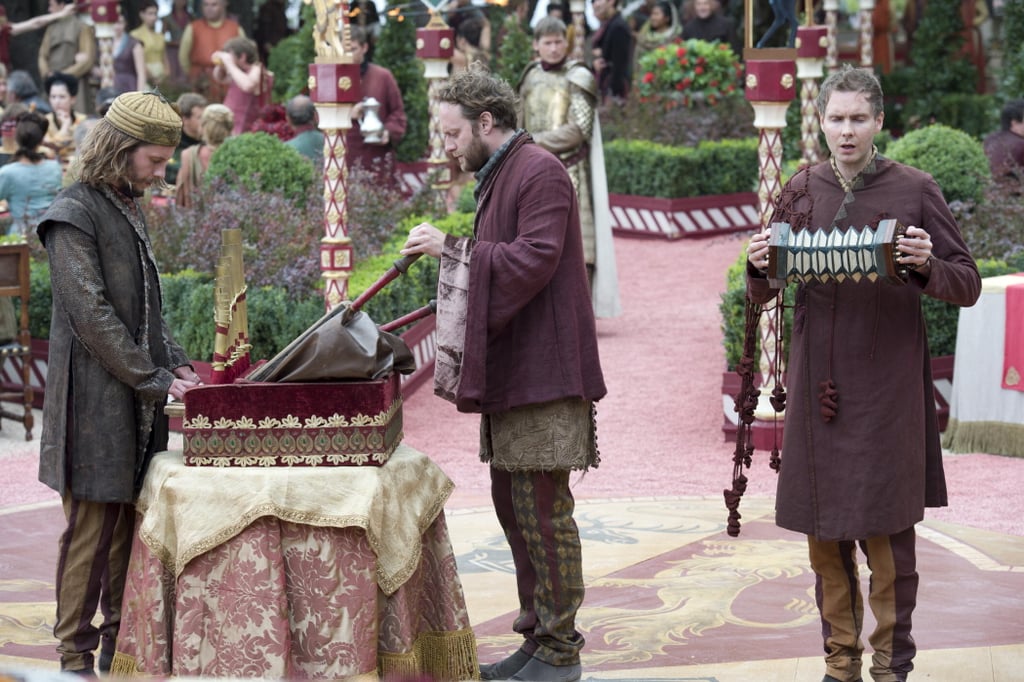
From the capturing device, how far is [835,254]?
4480 millimetres

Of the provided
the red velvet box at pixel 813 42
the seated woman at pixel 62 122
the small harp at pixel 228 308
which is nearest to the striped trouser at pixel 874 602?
the small harp at pixel 228 308

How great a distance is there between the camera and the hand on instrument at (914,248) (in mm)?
4391

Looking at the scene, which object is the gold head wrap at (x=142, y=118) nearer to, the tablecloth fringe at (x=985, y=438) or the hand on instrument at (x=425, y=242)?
the hand on instrument at (x=425, y=242)

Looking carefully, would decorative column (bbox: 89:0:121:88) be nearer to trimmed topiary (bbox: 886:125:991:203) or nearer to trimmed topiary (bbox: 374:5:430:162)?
trimmed topiary (bbox: 374:5:430:162)

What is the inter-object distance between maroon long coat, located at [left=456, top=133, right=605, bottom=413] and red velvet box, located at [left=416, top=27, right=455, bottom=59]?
25.2ft

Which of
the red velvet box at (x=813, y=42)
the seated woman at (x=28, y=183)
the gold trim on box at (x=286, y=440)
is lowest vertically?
the gold trim on box at (x=286, y=440)

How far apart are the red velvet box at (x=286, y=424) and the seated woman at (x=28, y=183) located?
6.41 metres

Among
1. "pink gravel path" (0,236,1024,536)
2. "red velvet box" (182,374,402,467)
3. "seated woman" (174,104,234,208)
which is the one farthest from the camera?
"seated woman" (174,104,234,208)

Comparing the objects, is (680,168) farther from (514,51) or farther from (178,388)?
(178,388)

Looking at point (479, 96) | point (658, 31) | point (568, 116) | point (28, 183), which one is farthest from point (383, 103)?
point (479, 96)

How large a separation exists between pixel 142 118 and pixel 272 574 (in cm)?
133

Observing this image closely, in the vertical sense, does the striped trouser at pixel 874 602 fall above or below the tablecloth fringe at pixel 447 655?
above

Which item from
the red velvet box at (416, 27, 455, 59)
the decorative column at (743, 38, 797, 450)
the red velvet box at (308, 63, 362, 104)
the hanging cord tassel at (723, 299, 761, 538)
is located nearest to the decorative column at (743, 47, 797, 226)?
the decorative column at (743, 38, 797, 450)

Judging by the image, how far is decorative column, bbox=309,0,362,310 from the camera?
29.5 feet
